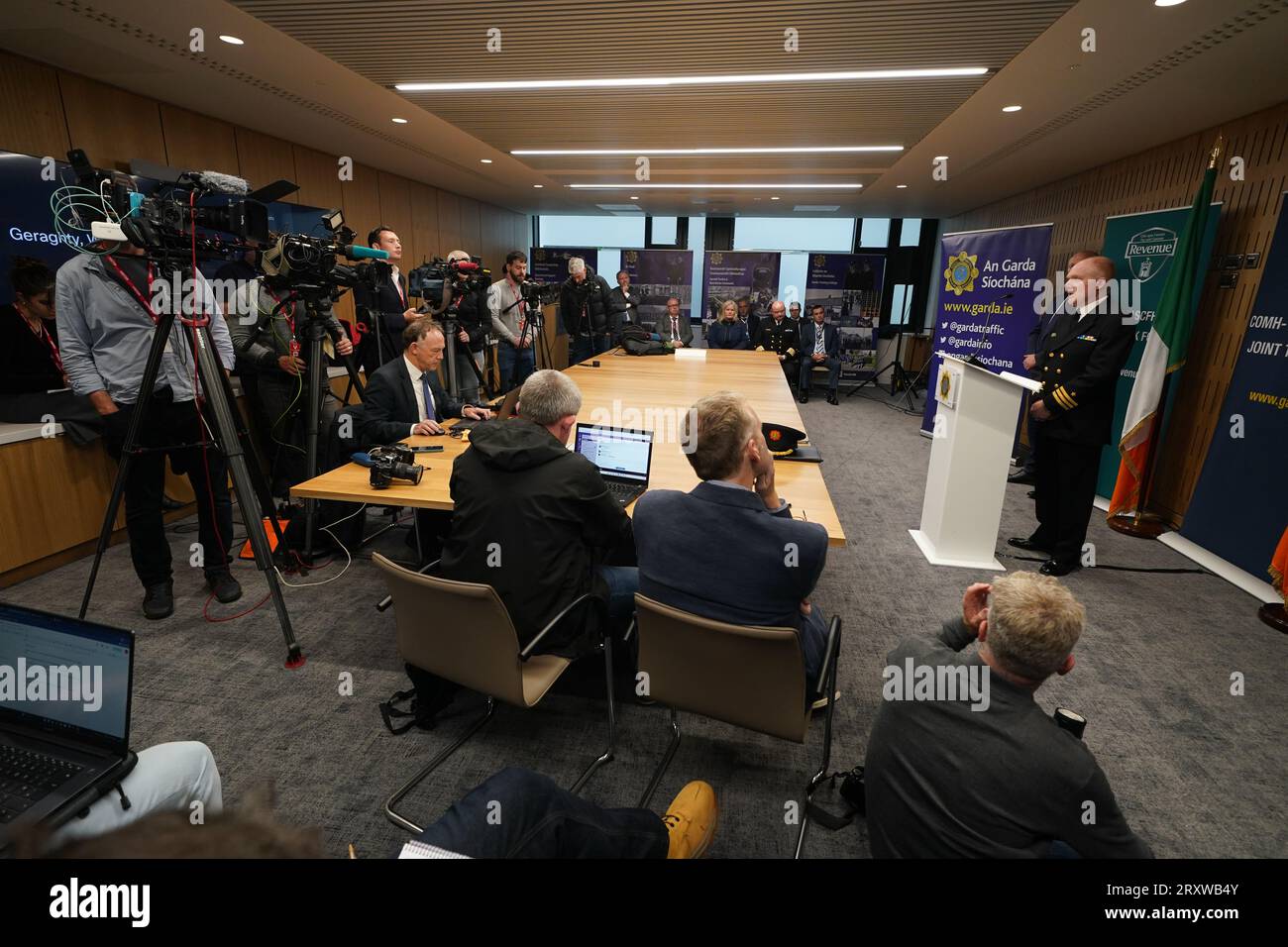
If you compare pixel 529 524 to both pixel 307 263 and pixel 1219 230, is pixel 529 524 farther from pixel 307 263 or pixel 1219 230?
pixel 1219 230

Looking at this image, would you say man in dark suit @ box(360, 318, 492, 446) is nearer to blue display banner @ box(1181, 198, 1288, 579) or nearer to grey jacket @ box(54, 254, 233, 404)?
grey jacket @ box(54, 254, 233, 404)

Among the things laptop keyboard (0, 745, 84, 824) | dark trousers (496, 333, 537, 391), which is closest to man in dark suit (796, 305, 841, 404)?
dark trousers (496, 333, 537, 391)

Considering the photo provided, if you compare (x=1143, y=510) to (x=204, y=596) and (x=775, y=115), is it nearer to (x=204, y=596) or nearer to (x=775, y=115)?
(x=775, y=115)

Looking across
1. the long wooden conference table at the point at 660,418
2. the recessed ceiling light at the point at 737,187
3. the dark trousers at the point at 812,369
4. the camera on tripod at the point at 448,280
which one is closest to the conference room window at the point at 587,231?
the recessed ceiling light at the point at 737,187

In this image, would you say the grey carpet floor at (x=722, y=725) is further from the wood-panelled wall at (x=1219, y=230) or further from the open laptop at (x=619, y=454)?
the wood-panelled wall at (x=1219, y=230)

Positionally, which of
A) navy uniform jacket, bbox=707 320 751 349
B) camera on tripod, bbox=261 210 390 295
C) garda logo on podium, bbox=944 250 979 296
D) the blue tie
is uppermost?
garda logo on podium, bbox=944 250 979 296

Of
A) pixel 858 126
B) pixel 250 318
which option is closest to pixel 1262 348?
pixel 858 126

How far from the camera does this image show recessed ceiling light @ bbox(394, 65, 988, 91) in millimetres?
3488

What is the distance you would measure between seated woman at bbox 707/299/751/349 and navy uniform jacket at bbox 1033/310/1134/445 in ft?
17.8

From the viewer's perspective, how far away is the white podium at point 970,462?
3.31m

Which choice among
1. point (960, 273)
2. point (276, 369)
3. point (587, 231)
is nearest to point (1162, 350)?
point (960, 273)

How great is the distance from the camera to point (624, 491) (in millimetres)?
2402

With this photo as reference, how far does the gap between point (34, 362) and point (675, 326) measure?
23.2 feet

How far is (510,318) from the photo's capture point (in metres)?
6.26
